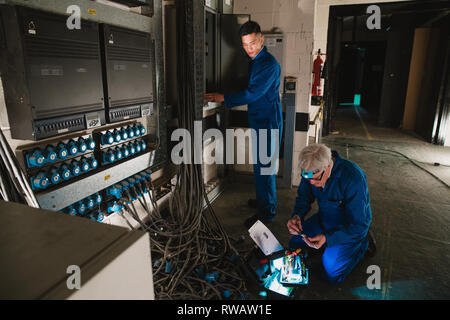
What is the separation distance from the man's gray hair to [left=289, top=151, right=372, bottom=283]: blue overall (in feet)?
0.62

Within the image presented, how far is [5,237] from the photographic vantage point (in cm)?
69

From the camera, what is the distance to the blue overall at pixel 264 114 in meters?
2.75

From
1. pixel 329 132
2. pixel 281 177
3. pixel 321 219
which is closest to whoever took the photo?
pixel 321 219

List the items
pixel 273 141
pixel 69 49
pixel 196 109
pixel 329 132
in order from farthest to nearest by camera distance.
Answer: pixel 329 132
pixel 273 141
pixel 196 109
pixel 69 49

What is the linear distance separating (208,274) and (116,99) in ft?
4.19

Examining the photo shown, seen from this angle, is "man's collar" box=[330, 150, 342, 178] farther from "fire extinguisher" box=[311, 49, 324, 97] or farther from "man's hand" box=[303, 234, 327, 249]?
"fire extinguisher" box=[311, 49, 324, 97]

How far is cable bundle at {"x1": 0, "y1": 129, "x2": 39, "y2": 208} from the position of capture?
3.96ft

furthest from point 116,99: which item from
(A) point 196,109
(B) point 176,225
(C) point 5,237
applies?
(C) point 5,237

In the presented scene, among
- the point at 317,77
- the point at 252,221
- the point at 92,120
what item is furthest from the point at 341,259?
the point at 317,77

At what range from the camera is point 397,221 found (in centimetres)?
302

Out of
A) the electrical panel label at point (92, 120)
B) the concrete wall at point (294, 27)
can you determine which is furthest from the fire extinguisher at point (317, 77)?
the electrical panel label at point (92, 120)

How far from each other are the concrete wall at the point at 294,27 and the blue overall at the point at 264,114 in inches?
32.4

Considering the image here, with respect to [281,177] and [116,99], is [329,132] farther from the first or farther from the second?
[116,99]

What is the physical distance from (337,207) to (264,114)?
3.91 feet
